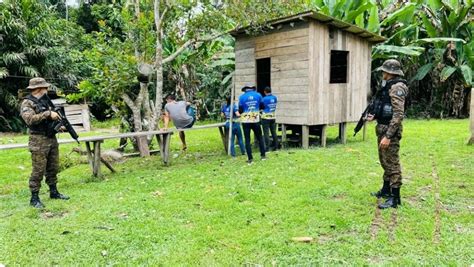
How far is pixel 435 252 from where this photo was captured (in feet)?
12.4

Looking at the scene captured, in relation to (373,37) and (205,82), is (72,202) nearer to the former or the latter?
(373,37)

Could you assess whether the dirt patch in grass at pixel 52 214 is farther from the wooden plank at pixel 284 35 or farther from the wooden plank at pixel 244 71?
the wooden plank at pixel 244 71

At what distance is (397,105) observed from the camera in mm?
4820

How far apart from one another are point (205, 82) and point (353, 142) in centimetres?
909

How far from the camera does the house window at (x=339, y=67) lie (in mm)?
11039

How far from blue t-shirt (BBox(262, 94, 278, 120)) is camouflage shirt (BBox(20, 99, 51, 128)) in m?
5.00

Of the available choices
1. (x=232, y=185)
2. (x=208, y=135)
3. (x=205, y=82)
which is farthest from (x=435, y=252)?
(x=205, y=82)

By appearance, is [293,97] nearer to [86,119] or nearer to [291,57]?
[291,57]

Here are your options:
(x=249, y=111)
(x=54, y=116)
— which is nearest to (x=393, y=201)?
(x=249, y=111)

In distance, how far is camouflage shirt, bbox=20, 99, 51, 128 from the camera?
213 inches

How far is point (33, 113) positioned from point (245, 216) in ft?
10.4

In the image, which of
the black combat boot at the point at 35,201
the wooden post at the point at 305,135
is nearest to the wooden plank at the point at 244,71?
the wooden post at the point at 305,135

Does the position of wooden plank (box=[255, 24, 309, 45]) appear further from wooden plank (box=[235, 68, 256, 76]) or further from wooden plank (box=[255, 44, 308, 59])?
wooden plank (box=[235, 68, 256, 76])

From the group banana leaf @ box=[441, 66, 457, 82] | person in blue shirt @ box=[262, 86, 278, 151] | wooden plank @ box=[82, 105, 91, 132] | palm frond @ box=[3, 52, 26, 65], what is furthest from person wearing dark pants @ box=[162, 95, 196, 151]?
banana leaf @ box=[441, 66, 457, 82]
